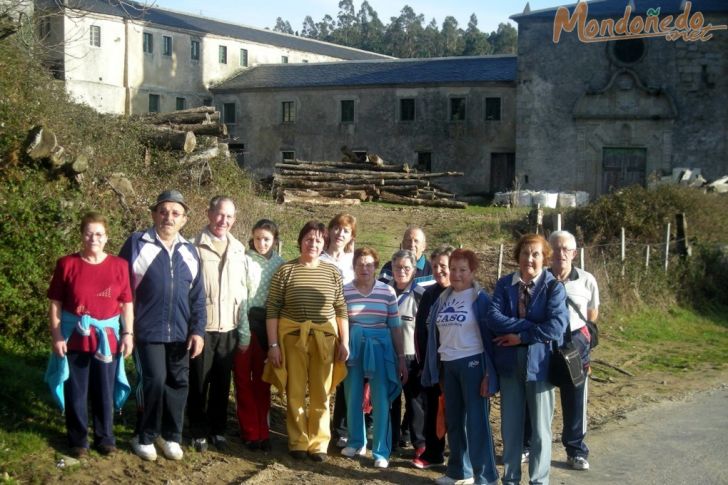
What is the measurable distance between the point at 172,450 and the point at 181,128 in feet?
43.7

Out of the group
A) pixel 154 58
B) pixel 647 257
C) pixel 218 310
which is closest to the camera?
pixel 218 310

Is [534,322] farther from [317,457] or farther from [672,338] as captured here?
[672,338]

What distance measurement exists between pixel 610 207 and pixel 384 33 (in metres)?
87.7

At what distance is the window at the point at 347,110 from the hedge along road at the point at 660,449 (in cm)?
3290

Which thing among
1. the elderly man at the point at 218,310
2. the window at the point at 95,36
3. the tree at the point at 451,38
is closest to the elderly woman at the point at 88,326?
the elderly man at the point at 218,310

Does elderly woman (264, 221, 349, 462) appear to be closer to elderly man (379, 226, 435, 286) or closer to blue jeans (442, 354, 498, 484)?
elderly man (379, 226, 435, 286)

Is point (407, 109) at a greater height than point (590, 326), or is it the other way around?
point (407, 109)

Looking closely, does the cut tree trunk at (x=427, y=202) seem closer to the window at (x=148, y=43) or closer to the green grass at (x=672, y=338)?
the green grass at (x=672, y=338)

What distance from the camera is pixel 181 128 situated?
1909 centimetres

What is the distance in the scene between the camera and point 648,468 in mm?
7199

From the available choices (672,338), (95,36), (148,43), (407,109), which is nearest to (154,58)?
(148,43)

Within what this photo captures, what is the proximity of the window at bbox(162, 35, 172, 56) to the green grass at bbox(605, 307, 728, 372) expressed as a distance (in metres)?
34.4

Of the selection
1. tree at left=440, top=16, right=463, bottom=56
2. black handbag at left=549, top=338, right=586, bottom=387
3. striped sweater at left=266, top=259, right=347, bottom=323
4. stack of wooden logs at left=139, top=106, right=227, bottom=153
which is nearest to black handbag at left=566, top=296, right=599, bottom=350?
black handbag at left=549, top=338, right=586, bottom=387

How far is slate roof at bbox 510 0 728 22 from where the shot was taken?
34.2m
